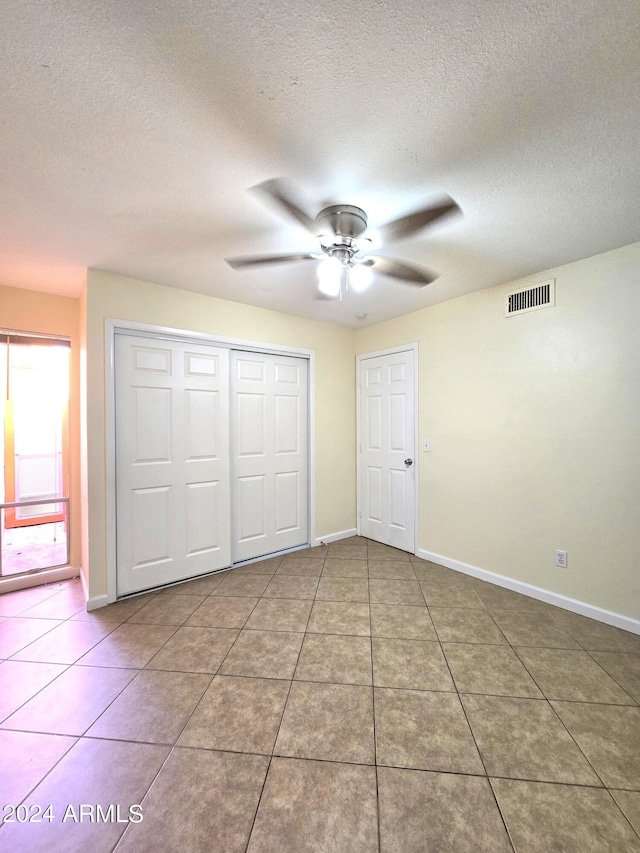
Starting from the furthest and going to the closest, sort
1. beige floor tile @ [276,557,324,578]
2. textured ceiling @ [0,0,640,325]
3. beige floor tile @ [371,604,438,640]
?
beige floor tile @ [276,557,324,578] → beige floor tile @ [371,604,438,640] → textured ceiling @ [0,0,640,325]

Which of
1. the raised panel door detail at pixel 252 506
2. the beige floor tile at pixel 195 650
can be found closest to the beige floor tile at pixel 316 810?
the beige floor tile at pixel 195 650

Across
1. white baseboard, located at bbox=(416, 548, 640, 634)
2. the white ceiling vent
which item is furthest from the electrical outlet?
the white ceiling vent

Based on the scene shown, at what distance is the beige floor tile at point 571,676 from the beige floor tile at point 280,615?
136 centimetres

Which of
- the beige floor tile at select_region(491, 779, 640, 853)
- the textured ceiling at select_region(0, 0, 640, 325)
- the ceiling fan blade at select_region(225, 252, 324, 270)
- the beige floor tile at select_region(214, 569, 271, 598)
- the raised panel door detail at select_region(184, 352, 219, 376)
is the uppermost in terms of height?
the textured ceiling at select_region(0, 0, 640, 325)

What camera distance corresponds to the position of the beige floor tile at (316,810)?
112cm

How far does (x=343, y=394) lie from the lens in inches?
163

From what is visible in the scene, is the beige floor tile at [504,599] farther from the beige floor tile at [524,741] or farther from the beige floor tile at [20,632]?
the beige floor tile at [20,632]

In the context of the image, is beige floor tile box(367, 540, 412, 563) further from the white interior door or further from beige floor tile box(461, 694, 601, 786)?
beige floor tile box(461, 694, 601, 786)

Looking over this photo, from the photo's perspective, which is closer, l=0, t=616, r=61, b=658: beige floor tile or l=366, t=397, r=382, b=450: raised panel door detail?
l=0, t=616, r=61, b=658: beige floor tile

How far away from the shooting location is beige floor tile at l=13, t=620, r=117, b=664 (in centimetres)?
204

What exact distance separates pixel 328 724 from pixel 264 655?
0.60 meters

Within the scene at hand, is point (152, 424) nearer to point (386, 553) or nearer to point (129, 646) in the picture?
point (129, 646)

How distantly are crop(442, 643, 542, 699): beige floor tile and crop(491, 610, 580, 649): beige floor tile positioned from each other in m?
0.18

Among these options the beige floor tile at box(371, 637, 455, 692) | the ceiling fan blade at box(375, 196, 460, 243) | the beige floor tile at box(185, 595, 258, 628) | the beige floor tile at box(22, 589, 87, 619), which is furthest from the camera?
the beige floor tile at box(22, 589, 87, 619)
